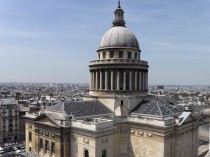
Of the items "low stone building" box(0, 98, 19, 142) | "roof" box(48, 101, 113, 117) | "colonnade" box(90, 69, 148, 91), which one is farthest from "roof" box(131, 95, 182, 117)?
"low stone building" box(0, 98, 19, 142)

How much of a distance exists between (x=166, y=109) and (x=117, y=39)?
733 inches

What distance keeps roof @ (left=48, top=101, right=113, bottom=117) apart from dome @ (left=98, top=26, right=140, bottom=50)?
1320 centimetres

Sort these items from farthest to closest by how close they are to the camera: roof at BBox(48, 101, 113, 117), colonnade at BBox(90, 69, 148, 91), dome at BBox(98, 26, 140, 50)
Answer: dome at BBox(98, 26, 140, 50)
colonnade at BBox(90, 69, 148, 91)
roof at BBox(48, 101, 113, 117)

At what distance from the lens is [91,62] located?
2279 inches

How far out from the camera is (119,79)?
53.7m

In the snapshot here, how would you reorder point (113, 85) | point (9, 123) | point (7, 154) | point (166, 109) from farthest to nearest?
point (9, 123) → point (7, 154) → point (113, 85) → point (166, 109)

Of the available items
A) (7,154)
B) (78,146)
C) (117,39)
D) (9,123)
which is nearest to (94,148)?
(78,146)

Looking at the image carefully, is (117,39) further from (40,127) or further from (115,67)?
(40,127)

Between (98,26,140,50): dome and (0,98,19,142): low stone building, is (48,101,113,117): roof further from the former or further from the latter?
(0,98,19,142): low stone building

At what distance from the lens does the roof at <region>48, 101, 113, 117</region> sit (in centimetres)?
4775

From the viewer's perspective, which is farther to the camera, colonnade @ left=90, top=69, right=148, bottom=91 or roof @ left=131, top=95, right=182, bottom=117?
colonnade @ left=90, top=69, right=148, bottom=91

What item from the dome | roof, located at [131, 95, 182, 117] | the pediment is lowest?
the pediment

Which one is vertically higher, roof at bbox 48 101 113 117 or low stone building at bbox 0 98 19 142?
roof at bbox 48 101 113 117

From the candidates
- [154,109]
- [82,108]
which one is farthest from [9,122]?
[154,109]
